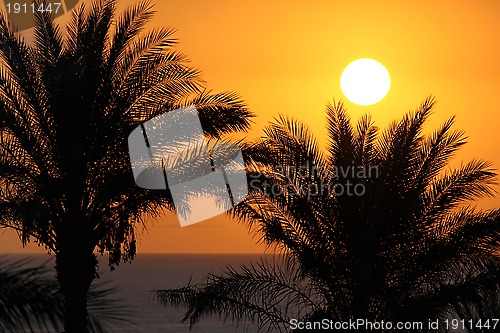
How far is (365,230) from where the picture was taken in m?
13.3

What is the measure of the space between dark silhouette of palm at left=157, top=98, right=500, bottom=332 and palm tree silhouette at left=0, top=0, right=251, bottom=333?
5.12 feet

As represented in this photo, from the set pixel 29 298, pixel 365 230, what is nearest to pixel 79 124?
pixel 365 230

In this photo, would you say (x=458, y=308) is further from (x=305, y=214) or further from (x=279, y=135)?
(x=279, y=135)

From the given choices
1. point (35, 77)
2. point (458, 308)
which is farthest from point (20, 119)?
point (458, 308)

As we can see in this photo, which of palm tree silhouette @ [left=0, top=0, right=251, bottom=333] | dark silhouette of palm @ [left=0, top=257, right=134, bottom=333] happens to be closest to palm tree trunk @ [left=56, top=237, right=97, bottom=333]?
palm tree silhouette @ [left=0, top=0, right=251, bottom=333]

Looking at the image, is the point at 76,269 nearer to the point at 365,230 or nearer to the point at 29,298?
the point at 365,230

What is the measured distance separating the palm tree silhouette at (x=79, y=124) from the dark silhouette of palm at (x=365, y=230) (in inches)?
61.5

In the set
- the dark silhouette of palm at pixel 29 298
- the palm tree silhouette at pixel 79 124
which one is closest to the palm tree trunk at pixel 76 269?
the palm tree silhouette at pixel 79 124

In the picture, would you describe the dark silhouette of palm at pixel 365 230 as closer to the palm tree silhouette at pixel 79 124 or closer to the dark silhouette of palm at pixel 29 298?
the palm tree silhouette at pixel 79 124

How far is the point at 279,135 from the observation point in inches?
555

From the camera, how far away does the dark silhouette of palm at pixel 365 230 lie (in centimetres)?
1316

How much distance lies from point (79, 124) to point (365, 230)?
4.79 metres

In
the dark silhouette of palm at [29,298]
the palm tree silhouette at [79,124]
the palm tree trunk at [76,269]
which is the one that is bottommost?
the dark silhouette of palm at [29,298]

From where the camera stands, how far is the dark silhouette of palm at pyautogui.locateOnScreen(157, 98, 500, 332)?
43.2 ft
